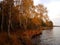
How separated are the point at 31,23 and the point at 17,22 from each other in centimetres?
1017

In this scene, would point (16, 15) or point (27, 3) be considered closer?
point (16, 15)

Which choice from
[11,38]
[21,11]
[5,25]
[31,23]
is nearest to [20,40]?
[11,38]

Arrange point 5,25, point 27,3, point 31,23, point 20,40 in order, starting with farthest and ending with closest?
point 31,23, point 27,3, point 5,25, point 20,40

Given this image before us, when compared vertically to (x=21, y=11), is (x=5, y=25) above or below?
below

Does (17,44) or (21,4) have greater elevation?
(21,4)

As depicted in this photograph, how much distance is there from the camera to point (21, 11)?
37.2 m

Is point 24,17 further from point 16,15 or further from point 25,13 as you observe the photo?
point 16,15

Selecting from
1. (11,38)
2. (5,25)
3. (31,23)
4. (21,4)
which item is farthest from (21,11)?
(11,38)

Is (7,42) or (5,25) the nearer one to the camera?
(7,42)

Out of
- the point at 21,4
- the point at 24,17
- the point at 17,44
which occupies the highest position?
the point at 21,4

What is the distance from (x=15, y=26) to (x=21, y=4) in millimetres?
5577

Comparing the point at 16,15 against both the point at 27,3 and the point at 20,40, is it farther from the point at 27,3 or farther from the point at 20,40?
the point at 20,40

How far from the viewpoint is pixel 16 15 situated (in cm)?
3591

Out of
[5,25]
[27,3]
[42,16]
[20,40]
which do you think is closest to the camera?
[20,40]
